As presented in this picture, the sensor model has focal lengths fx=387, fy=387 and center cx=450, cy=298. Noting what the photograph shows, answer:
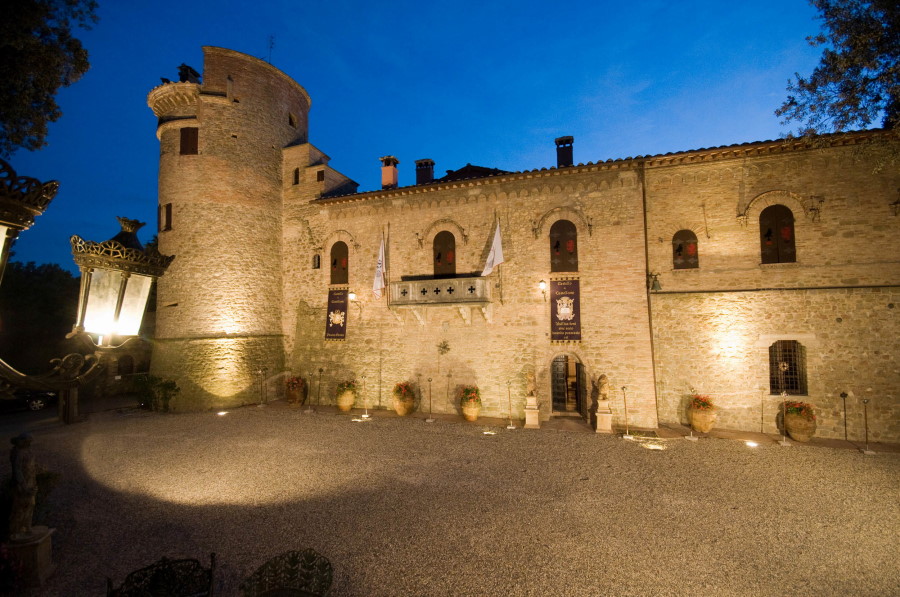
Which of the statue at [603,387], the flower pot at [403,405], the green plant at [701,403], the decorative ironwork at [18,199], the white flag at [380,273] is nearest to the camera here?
the decorative ironwork at [18,199]

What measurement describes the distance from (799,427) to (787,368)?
1896 mm

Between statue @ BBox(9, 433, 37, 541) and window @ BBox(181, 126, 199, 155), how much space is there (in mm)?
15395

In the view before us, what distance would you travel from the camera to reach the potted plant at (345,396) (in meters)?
15.9

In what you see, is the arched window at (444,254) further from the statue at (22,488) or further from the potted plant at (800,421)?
the statue at (22,488)

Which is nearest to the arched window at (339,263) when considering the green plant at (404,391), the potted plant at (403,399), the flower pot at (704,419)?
the green plant at (404,391)

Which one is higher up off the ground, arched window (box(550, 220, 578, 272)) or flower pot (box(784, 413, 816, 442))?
arched window (box(550, 220, 578, 272))

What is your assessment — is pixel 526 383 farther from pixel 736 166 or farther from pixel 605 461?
pixel 736 166

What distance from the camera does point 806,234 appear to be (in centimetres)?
1233

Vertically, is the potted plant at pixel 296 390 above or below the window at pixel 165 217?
below

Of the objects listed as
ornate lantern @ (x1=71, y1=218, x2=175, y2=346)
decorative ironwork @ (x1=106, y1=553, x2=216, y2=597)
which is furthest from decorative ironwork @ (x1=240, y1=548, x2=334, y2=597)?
ornate lantern @ (x1=71, y1=218, x2=175, y2=346)

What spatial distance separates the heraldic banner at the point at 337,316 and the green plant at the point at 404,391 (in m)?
3.53

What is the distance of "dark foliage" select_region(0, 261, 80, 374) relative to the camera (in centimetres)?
1944

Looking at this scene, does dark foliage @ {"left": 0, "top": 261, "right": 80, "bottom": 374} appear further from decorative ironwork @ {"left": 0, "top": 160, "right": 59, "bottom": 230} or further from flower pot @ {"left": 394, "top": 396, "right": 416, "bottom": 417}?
decorative ironwork @ {"left": 0, "top": 160, "right": 59, "bottom": 230}

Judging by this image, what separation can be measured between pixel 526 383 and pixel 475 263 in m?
4.97
